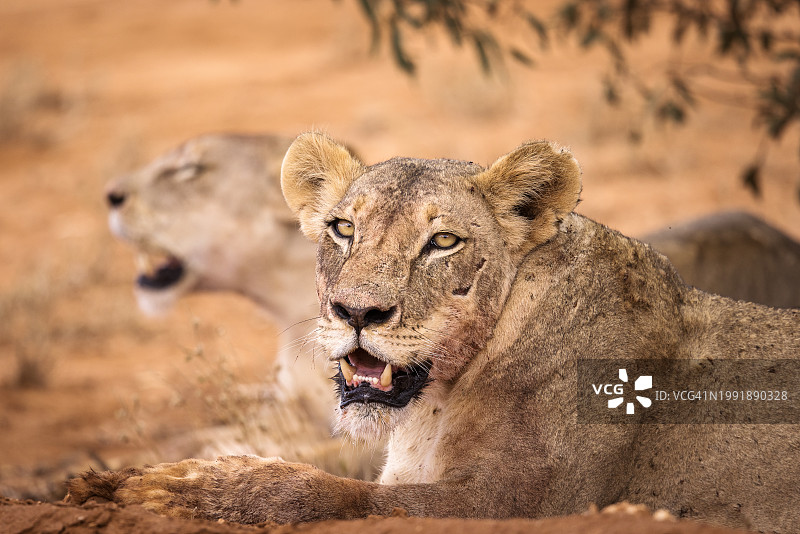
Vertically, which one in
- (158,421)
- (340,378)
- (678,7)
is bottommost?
(158,421)

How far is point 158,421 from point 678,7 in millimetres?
5306

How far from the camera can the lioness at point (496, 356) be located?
3.06 m

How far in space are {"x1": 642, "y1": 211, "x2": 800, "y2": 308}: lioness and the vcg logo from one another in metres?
3.44

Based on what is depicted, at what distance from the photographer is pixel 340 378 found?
10.8ft

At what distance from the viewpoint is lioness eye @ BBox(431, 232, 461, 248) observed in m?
3.33

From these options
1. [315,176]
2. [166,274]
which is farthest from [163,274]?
[315,176]

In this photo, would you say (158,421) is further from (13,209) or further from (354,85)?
(354,85)

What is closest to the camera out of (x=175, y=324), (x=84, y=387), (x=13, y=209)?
(x=84, y=387)

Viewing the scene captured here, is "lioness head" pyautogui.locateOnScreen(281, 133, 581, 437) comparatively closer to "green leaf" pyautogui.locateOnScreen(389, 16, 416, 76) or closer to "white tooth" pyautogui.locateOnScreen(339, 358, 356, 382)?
"white tooth" pyautogui.locateOnScreen(339, 358, 356, 382)

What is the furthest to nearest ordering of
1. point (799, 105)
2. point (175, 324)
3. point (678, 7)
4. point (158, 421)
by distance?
point (175, 324) < point (158, 421) < point (678, 7) < point (799, 105)

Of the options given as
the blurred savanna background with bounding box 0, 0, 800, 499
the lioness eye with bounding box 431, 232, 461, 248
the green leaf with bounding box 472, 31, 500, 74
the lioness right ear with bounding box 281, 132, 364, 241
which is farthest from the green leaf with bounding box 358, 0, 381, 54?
the lioness eye with bounding box 431, 232, 461, 248

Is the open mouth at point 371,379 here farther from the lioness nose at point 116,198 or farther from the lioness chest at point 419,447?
the lioness nose at point 116,198

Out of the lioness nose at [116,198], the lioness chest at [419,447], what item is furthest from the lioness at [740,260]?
the lioness nose at [116,198]

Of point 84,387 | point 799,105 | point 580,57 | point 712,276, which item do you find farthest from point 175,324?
point 580,57
